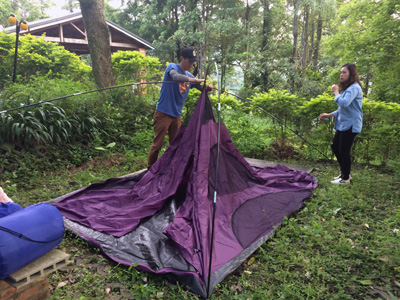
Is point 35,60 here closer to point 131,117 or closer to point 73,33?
point 131,117

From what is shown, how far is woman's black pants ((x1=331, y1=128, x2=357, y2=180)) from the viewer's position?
3658 mm

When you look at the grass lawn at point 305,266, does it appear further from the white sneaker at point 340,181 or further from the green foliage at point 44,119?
the green foliage at point 44,119

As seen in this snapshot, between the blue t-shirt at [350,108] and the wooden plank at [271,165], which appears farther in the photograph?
the wooden plank at [271,165]

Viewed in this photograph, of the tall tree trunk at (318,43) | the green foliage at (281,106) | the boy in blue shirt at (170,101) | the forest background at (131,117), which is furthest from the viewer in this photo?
the tall tree trunk at (318,43)

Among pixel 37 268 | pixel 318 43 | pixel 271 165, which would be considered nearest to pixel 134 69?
pixel 271 165

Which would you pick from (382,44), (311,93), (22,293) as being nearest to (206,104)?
(22,293)

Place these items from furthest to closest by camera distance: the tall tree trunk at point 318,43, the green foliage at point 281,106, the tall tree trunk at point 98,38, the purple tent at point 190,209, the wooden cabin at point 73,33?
the tall tree trunk at point 318,43 → the wooden cabin at point 73,33 → the tall tree trunk at point 98,38 → the green foliage at point 281,106 → the purple tent at point 190,209

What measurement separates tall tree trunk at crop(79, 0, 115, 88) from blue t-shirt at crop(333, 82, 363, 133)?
225 inches

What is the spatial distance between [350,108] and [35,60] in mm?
8736

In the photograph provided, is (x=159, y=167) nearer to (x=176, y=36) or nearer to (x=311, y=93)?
(x=311, y=93)

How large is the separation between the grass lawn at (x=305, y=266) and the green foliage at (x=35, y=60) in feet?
21.7

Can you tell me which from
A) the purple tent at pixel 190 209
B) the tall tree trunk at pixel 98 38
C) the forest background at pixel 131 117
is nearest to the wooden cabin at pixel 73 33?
the forest background at pixel 131 117

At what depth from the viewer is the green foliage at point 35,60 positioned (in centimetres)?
806

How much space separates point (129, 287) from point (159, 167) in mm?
1635
